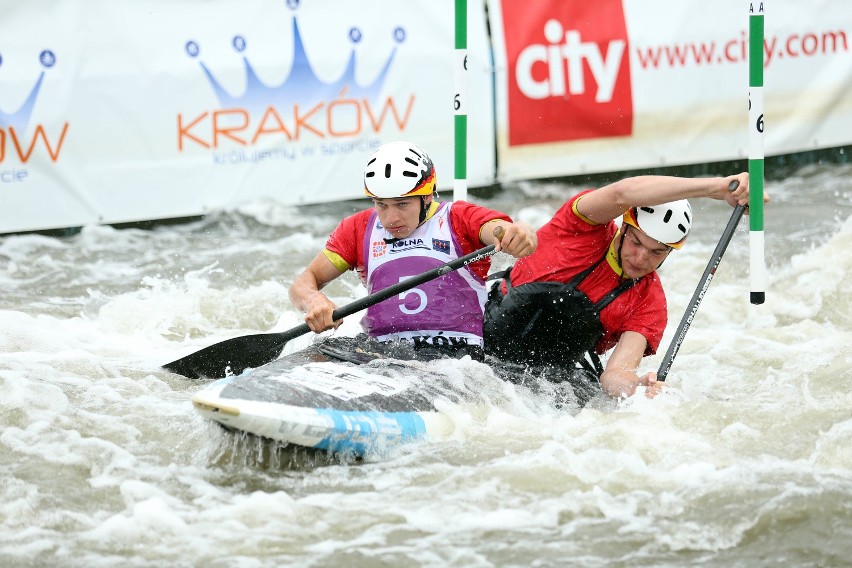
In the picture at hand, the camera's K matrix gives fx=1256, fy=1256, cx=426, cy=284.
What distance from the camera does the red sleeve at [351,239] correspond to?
6020 millimetres

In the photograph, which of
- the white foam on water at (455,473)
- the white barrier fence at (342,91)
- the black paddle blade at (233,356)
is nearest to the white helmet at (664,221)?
the white foam on water at (455,473)

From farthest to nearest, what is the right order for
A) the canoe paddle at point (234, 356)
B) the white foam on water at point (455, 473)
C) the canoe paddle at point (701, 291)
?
1. the canoe paddle at point (234, 356)
2. the canoe paddle at point (701, 291)
3. the white foam on water at point (455, 473)

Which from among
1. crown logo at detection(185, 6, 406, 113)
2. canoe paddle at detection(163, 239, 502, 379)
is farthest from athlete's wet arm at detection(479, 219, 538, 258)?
crown logo at detection(185, 6, 406, 113)

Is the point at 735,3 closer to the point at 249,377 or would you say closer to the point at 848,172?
the point at 848,172

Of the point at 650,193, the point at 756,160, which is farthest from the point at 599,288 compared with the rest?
the point at 756,160

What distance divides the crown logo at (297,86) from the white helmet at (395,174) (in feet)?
14.8

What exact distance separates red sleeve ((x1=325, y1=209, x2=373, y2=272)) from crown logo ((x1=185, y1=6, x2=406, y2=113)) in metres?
4.22

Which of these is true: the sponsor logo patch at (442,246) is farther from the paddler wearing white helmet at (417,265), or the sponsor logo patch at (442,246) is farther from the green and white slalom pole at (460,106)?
the green and white slalom pole at (460,106)

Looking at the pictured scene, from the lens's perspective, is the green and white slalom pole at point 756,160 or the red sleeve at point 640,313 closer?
the red sleeve at point 640,313

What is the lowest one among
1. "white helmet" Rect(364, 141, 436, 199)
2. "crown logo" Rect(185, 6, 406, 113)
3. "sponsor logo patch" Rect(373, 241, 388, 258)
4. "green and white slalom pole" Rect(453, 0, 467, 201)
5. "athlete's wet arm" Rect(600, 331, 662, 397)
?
"athlete's wet arm" Rect(600, 331, 662, 397)

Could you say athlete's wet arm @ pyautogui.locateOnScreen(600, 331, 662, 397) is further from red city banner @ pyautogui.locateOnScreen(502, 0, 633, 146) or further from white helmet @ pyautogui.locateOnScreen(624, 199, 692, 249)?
red city banner @ pyautogui.locateOnScreen(502, 0, 633, 146)

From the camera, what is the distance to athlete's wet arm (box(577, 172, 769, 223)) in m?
5.59

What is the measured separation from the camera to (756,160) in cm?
613

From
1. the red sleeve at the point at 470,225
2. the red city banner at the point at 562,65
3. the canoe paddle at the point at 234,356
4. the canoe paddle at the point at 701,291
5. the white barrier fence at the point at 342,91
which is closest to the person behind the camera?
the red sleeve at the point at 470,225
